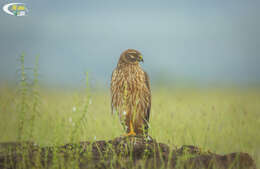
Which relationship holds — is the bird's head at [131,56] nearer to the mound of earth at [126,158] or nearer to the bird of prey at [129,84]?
the bird of prey at [129,84]

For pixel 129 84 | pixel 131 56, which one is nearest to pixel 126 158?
pixel 129 84

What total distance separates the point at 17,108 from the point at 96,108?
4320mm

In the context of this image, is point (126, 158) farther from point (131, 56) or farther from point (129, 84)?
point (131, 56)

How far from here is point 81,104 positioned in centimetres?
404

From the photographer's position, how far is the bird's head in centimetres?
534

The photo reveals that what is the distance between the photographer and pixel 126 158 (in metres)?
4.32

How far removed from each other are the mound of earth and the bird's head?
5.01 feet

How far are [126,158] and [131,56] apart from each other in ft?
6.48

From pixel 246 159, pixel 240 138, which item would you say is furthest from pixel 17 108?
pixel 240 138

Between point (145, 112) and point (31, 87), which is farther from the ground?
point (31, 87)

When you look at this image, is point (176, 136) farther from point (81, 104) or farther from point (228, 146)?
point (81, 104)

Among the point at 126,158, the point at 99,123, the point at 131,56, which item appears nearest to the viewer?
the point at 126,158

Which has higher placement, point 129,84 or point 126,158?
point 129,84

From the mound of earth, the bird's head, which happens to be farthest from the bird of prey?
the mound of earth
